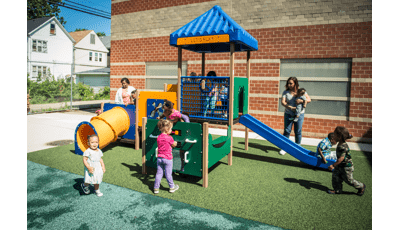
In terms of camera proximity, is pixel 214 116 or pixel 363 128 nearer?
pixel 214 116

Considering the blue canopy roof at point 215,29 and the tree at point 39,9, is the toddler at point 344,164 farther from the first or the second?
the tree at point 39,9

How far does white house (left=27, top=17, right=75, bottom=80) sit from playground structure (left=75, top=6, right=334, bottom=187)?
3041 cm

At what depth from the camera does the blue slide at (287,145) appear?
5.95 meters

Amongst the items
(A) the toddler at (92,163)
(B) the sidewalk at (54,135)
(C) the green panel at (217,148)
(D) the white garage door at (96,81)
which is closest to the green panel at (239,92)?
(C) the green panel at (217,148)

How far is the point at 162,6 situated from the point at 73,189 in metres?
10.2

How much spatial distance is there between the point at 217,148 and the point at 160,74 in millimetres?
8086

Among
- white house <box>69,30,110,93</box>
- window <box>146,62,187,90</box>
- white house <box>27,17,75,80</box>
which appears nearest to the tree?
white house <box>69,30,110,93</box>

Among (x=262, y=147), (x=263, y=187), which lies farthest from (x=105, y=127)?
(x=262, y=147)

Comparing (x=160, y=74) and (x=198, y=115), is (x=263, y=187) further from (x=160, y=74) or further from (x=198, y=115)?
(x=160, y=74)

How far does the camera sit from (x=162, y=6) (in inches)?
495

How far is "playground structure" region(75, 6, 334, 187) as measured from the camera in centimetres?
513

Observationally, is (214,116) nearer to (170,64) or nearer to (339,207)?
(339,207)

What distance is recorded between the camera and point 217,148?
564cm

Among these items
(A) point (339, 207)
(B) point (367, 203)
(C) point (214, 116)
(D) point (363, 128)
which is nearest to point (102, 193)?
(C) point (214, 116)
